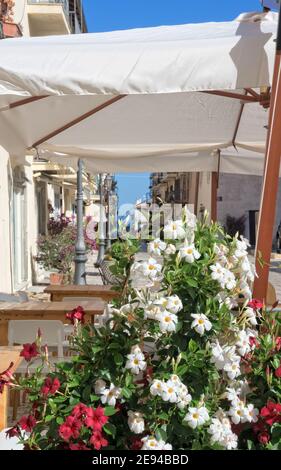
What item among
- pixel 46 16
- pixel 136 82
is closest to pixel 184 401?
pixel 136 82

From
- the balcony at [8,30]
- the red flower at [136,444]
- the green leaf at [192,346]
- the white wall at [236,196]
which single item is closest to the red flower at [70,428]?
the red flower at [136,444]

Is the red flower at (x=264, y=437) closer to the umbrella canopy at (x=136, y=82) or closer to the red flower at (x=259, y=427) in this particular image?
the red flower at (x=259, y=427)

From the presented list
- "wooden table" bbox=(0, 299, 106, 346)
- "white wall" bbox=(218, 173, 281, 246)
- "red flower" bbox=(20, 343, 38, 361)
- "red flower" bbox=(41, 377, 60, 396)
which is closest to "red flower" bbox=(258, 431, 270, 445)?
"red flower" bbox=(41, 377, 60, 396)

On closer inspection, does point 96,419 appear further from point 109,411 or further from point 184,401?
point 184,401

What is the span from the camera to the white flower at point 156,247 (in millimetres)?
2024

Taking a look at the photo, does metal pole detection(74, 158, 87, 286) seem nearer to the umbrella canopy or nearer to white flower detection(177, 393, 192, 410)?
the umbrella canopy

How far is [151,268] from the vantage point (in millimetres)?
1997

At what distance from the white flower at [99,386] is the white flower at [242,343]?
504mm

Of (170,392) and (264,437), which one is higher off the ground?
(170,392)

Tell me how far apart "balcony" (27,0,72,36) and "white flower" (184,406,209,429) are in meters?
14.4

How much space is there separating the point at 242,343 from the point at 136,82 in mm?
1350

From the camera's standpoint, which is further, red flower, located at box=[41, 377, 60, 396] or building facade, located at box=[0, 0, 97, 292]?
building facade, located at box=[0, 0, 97, 292]

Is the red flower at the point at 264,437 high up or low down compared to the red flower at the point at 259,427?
down

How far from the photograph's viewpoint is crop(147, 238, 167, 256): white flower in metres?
2.02
